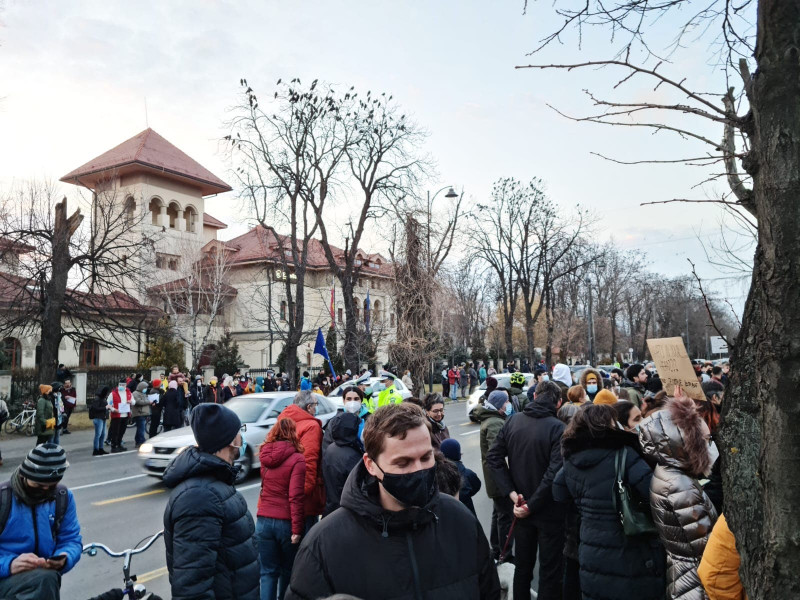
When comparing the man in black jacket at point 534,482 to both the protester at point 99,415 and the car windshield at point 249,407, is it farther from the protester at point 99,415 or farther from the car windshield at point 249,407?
the protester at point 99,415

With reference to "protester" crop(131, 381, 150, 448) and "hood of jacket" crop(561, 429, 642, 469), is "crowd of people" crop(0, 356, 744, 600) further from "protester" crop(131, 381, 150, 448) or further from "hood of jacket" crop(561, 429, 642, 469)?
"protester" crop(131, 381, 150, 448)

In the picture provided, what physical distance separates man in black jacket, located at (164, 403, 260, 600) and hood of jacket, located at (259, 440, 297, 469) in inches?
60.6

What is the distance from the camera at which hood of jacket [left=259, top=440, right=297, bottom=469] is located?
508cm

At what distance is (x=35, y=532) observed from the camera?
355 cm

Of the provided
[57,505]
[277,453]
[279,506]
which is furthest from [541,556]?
[57,505]

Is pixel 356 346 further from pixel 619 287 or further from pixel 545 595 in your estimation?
pixel 619 287

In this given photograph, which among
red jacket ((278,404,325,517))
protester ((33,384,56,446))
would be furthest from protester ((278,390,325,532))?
protester ((33,384,56,446))

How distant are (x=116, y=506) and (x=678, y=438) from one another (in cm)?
940

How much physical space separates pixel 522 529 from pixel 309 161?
2591 centimetres

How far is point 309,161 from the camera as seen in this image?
2886cm

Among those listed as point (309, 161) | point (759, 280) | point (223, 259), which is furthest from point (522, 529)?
point (223, 259)

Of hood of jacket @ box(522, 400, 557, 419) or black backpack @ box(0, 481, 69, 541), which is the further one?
hood of jacket @ box(522, 400, 557, 419)

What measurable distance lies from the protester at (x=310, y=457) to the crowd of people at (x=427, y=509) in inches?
0.6

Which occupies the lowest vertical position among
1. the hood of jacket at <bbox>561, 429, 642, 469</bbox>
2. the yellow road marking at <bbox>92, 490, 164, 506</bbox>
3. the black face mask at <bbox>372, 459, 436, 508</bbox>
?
the yellow road marking at <bbox>92, 490, 164, 506</bbox>
